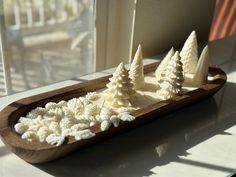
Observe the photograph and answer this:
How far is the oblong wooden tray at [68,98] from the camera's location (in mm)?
607

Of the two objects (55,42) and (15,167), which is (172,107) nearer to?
(15,167)

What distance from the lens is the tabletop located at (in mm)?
650

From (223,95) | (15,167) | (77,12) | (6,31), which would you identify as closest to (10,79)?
(6,31)

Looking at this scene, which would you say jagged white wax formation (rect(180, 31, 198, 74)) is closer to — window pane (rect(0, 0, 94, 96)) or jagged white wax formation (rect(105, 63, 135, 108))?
jagged white wax formation (rect(105, 63, 135, 108))

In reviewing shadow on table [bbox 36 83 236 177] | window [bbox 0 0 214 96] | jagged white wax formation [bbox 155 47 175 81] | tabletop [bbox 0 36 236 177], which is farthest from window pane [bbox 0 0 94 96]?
shadow on table [bbox 36 83 236 177]

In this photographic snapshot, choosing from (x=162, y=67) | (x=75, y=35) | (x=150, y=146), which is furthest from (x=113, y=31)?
(x=150, y=146)

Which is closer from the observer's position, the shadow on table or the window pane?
the shadow on table

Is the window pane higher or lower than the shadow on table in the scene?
higher

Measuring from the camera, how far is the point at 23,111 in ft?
2.35

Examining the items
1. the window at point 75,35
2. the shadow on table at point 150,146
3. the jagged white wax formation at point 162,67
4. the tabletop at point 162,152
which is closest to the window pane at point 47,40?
the window at point 75,35

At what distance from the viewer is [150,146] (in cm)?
74

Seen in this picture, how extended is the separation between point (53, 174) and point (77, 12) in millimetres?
599

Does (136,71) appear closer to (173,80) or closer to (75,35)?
(173,80)

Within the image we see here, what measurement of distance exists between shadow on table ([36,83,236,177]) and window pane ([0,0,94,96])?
45cm
